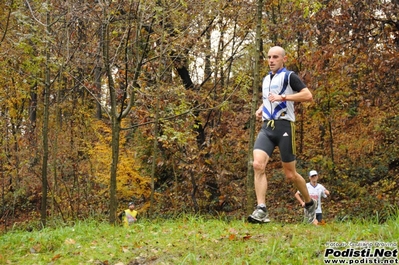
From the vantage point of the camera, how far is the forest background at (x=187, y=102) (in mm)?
8898

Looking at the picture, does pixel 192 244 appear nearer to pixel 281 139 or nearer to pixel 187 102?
pixel 281 139

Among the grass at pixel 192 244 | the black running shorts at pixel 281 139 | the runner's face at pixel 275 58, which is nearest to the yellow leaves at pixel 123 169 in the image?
the grass at pixel 192 244

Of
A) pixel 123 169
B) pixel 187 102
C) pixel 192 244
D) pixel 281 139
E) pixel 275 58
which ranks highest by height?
pixel 275 58

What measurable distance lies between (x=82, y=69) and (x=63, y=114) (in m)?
9.08

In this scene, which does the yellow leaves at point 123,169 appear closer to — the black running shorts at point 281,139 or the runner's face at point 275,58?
the black running shorts at point 281,139

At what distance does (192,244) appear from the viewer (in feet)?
15.4

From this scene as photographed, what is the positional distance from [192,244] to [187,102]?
629 cm

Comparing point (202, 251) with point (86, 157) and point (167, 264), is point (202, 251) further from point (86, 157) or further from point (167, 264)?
point (86, 157)

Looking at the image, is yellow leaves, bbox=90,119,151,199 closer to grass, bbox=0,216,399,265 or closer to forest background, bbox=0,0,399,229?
forest background, bbox=0,0,399,229

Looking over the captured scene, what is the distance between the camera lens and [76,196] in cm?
1549

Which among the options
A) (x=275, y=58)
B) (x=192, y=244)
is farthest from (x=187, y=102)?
(x=192, y=244)

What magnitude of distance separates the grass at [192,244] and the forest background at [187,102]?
191 cm

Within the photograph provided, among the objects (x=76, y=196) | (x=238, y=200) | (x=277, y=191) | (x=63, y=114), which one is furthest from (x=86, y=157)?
(x=277, y=191)

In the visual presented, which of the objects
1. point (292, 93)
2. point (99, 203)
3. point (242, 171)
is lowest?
point (99, 203)
